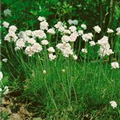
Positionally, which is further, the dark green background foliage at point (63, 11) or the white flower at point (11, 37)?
the dark green background foliage at point (63, 11)

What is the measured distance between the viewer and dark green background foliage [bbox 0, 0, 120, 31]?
428 centimetres

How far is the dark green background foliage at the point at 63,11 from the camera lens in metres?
4.28

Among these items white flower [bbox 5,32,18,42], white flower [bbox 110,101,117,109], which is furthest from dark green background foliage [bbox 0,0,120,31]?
white flower [bbox 110,101,117,109]

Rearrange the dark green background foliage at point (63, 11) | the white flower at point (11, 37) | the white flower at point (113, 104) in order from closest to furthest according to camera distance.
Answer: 1. the white flower at point (113, 104)
2. the white flower at point (11, 37)
3. the dark green background foliage at point (63, 11)

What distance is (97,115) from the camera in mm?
3318

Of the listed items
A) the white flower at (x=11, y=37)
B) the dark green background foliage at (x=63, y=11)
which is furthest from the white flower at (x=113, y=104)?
the dark green background foliage at (x=63, y=11)

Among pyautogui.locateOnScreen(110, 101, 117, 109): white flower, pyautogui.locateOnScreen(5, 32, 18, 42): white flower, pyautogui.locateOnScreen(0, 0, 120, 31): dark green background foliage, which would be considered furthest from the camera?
pyautogui.locateOnScreen(0, 0, 120, 31): dark green background foliage

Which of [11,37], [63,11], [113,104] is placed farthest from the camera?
[63,11]

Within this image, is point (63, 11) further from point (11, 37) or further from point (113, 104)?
point (113, 104)

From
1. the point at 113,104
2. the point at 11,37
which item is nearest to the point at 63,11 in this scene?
the point at 11,37

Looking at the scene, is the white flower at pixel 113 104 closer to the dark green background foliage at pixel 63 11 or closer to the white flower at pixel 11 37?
the white flower at pixel 11 37

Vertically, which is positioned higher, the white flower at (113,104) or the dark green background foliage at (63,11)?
the dark green background foliage at (63,11)

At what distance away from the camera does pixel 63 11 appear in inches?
189

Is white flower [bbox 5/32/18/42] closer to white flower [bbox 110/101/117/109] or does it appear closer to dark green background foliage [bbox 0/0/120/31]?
dark green background foliage [bbox 0/0/120/31]
